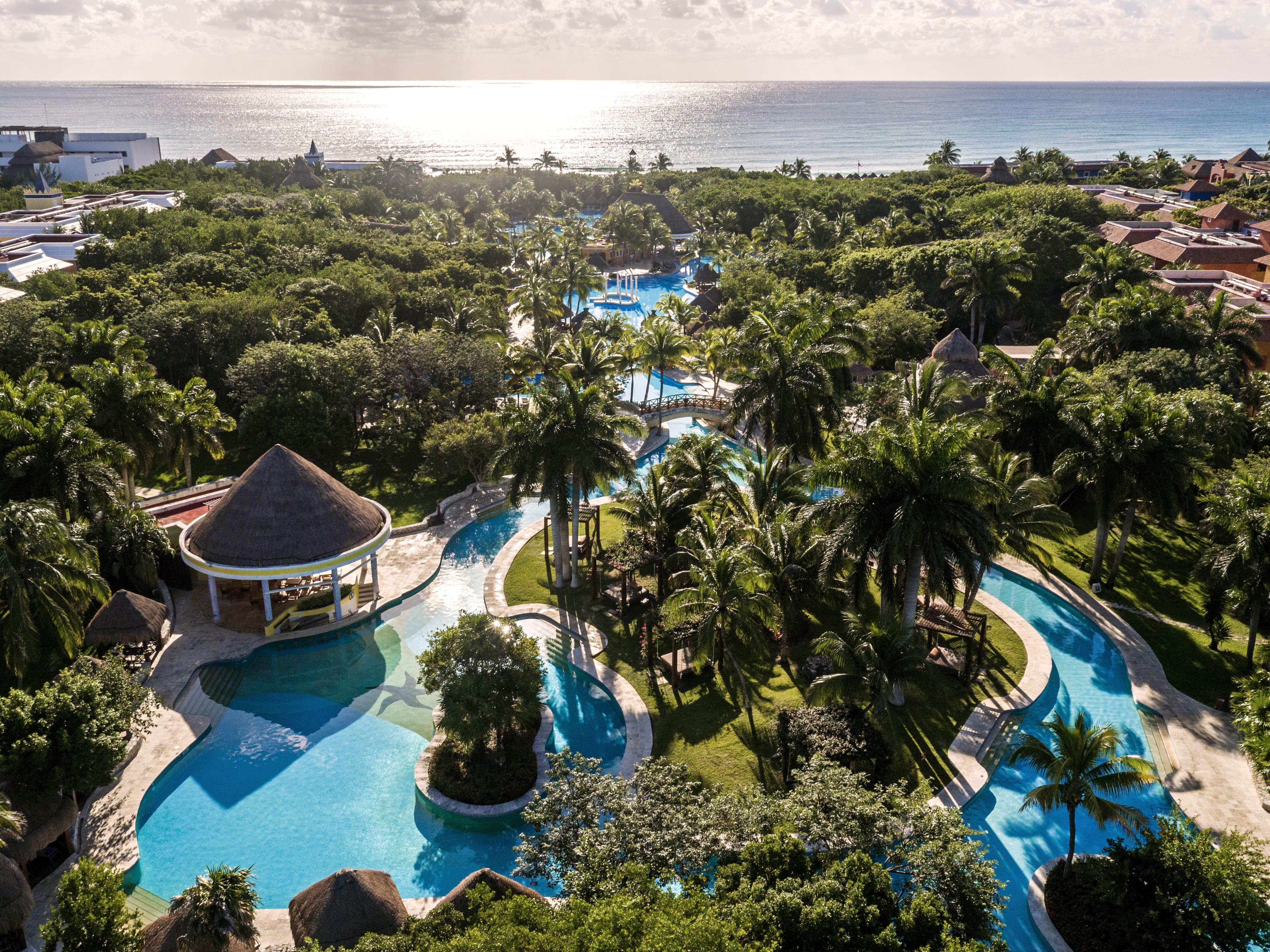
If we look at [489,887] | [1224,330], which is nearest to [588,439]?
[489,887]

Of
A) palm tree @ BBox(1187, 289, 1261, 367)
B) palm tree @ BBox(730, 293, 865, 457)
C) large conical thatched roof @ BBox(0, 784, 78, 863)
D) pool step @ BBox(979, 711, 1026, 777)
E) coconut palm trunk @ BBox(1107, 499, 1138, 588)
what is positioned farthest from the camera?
palm tree @ BBox(1187, 289, 1261, 367)

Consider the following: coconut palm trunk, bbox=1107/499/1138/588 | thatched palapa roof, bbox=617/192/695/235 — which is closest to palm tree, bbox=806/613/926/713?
coconut palm trunk, bbox=1107/499/1138/588

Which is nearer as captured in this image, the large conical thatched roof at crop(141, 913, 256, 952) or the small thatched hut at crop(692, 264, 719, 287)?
the large conical thatched roof at crop(141, 913, 256, 952)

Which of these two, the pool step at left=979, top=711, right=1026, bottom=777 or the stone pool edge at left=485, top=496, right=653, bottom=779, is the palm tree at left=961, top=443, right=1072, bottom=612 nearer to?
the pool step at left=979, top=711, right=1026, bottom=777

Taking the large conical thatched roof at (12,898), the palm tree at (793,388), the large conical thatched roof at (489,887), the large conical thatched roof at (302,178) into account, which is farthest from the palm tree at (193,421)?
the large conical thatched roof at (302,178)

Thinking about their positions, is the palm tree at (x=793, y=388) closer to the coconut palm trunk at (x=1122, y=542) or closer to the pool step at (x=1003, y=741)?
the coconut palm trunk at (x=1122, y=542)
